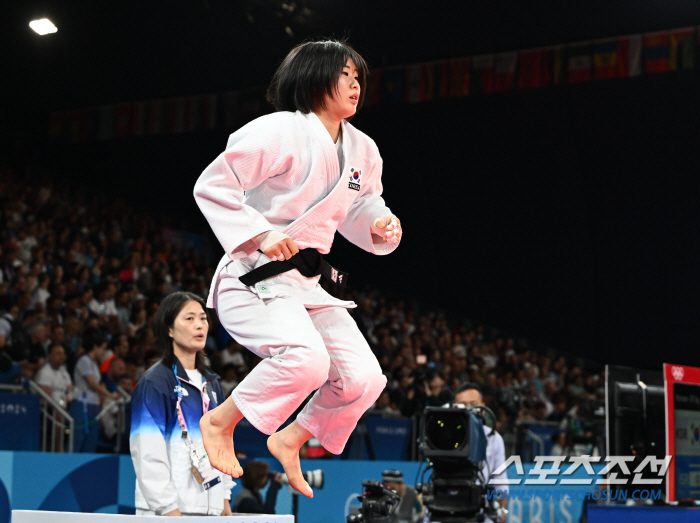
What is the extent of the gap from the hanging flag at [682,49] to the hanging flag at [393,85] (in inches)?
154

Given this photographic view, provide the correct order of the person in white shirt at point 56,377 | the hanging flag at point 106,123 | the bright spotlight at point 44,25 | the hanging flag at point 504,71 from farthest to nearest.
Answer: the hanging flag at point 106,123, the hanging flag at point 504,71, the bright spotlight at point 44,25, the person in white shirt at point 56,377

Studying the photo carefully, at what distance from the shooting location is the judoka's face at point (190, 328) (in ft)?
12.2

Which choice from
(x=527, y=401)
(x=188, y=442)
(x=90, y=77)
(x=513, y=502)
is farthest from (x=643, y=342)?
(x=188, y=442)

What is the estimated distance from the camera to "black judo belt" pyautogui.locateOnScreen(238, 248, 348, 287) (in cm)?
254

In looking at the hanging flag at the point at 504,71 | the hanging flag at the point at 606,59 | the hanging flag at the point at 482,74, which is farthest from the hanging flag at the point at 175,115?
the hanging flag at the point at 606,59

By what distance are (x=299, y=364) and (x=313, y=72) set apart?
902 mm

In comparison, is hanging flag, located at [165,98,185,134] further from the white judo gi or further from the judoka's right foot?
the judoka's right foot

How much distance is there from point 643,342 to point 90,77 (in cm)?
1048

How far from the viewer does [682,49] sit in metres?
11.9

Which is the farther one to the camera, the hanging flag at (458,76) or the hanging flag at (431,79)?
the hanging flag at (431,79)

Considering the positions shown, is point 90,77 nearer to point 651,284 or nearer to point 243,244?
point 651,284

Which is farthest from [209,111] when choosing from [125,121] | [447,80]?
[447,80]

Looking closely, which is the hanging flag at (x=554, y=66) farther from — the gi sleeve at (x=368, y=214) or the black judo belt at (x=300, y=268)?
the black judo belt at (x=300, y=268)

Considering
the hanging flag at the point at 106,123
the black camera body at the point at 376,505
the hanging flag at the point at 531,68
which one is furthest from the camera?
the hanging flag at the point at 106,123
